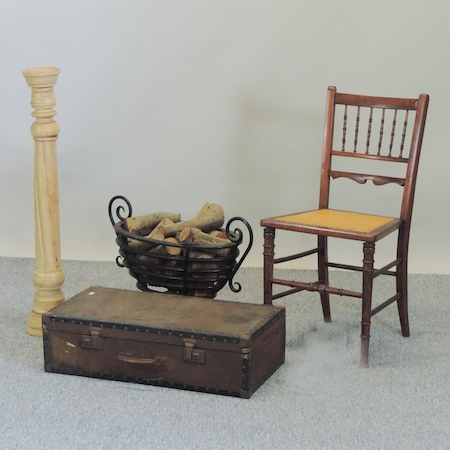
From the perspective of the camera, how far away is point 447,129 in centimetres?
439

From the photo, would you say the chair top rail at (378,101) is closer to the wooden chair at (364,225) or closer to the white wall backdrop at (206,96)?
the wooden chair at (364,225)

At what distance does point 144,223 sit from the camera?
3.62 m

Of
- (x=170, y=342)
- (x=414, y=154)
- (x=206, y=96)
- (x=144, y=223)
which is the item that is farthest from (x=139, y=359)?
(x=206, y=96)

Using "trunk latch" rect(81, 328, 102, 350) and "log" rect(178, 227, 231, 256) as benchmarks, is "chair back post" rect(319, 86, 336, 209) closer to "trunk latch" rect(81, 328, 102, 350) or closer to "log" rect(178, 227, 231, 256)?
"log" rect(178, 227, 231, 256)

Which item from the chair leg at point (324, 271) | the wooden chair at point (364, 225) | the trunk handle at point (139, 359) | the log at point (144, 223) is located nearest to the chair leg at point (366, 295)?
the wooden chair at point (364, 225)

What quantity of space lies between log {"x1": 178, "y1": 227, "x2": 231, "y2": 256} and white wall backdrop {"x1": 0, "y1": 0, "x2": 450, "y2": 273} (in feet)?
3.63

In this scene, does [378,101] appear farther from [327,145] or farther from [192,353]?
[192,353]

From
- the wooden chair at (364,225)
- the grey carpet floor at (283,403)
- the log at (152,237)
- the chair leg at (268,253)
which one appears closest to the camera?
the grey carpet floor at (283,403)

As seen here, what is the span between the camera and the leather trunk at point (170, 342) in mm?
3029

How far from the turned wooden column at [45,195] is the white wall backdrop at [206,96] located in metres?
1.07

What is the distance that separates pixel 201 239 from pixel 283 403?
763 mm

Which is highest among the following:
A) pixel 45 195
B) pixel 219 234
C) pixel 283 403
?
pixel 45 195

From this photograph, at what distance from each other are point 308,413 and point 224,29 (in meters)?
2.13

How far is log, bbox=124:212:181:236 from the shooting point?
11.8 feet
